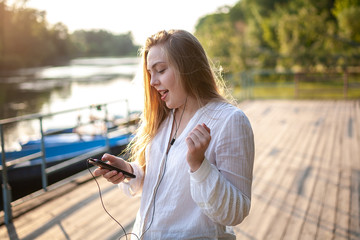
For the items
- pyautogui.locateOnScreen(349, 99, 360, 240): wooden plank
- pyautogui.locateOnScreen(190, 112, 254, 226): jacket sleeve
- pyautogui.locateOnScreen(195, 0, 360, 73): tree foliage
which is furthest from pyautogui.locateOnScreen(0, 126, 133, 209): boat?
pyautogui.locateOnScreen(195, 0, 360, 73): tree foliage

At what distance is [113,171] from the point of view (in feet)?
3.50

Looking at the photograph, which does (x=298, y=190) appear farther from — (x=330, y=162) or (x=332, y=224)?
(x=330, y=162)

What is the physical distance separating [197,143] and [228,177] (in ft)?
0.54

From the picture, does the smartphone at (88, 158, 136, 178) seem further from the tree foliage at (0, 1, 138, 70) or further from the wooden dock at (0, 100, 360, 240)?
the tree foliage at (0, 1, 138, 70)

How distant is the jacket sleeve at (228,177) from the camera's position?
85 cm

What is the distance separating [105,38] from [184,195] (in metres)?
62.3

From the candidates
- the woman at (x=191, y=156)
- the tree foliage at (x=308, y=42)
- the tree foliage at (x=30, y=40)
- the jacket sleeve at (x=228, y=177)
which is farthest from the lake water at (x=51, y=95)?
the jacket sleeve at (x=228, y=177)

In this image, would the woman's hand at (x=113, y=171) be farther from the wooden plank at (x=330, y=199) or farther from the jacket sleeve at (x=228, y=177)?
the wooden plank at (x=330, y=199)

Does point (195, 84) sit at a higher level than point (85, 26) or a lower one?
lower

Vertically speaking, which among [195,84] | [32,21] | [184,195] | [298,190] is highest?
[32,21]

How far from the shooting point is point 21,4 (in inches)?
1255

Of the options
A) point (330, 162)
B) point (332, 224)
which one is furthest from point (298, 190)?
point (330, 162)

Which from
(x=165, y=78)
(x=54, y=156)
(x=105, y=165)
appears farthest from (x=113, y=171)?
(x=54, y=156)

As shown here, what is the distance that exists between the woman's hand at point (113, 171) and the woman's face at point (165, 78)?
27cm
